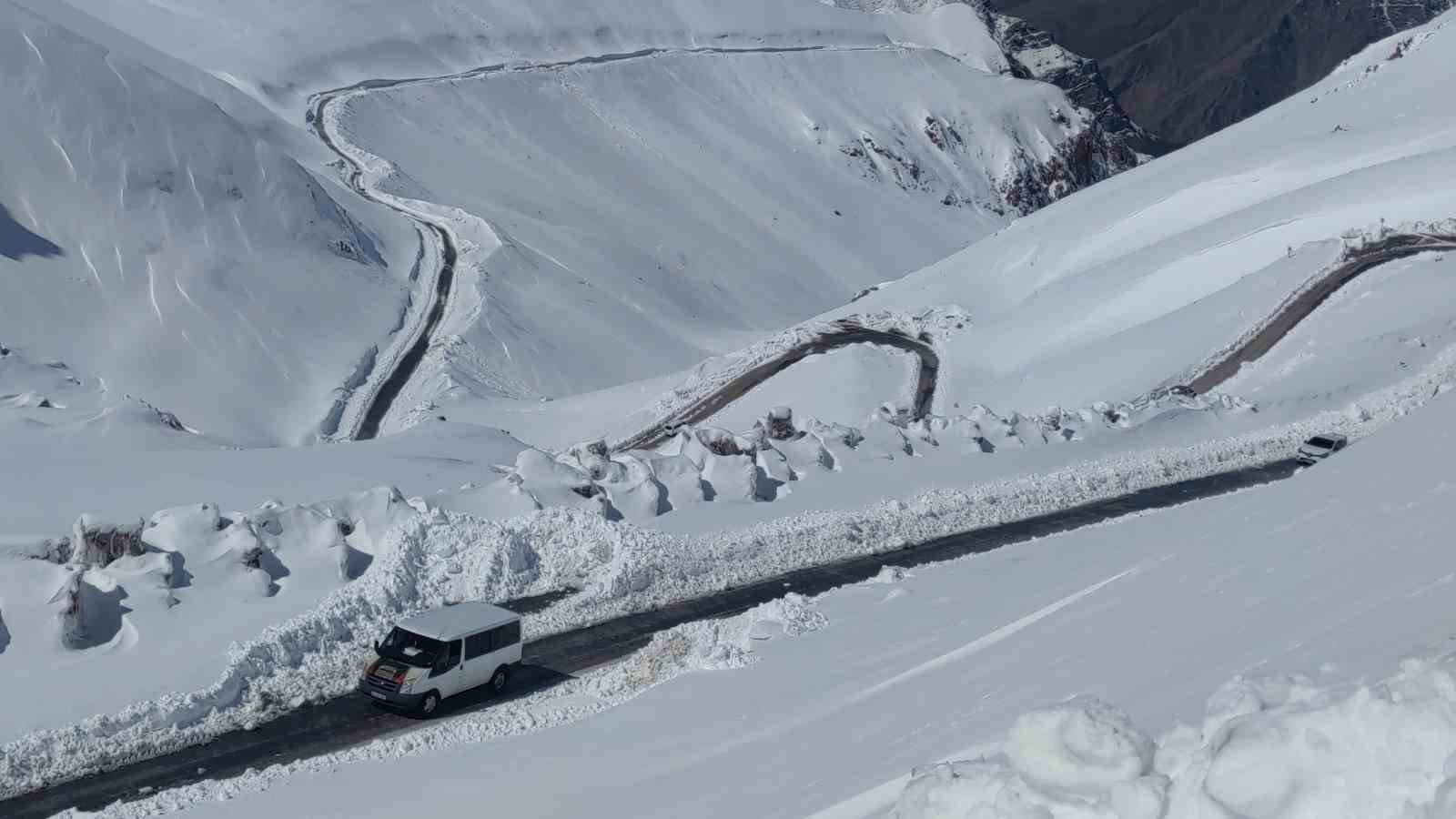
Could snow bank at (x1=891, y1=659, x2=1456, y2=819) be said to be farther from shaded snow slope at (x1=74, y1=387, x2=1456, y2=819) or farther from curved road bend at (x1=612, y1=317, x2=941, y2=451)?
curved road bend at (x1=612, y1=317, x2=941, y2=451)

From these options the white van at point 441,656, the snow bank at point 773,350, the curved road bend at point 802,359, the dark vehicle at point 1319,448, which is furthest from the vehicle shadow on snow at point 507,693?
the snow bank at point 773,350

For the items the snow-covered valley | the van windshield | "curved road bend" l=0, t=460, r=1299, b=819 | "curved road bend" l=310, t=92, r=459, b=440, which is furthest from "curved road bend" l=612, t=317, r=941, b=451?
the van windshield

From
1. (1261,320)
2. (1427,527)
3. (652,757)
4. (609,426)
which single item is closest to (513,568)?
(652,757)

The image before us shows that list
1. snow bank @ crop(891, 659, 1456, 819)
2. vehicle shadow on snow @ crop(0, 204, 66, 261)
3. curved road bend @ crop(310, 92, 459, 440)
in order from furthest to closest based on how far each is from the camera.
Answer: curved road bend @ crop(310, 92, 459, 440), vehicle shadow on snow @ crop(0, 204, 66, 261), snow bank @ crop(891, 659, 1456, 819)

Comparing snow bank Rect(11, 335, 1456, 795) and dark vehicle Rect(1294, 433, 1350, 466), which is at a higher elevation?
snow bank Rect(11, 335, 1456, 795)

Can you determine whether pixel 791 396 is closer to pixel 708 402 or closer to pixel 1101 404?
pixel 708 402

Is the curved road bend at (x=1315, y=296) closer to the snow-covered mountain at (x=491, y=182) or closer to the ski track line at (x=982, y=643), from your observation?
the ski track line at (x=982, y=643)

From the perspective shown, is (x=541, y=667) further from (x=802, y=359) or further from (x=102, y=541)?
(x=802, y=359)
